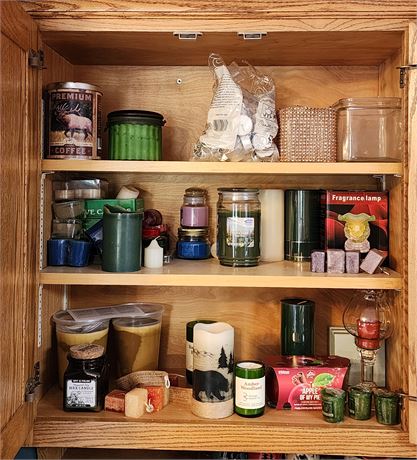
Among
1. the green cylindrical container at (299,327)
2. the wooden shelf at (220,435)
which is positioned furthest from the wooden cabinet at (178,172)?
the green cylindrical container at (299,327)

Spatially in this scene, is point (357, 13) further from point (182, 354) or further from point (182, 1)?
point (182, 354)

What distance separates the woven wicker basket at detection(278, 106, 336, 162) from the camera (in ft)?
4.65

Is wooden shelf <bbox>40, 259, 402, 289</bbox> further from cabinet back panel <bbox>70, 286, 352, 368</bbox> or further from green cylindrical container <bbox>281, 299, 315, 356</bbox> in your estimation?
cabinet back panel <bbox>70, 286, 352, 368</bbox>

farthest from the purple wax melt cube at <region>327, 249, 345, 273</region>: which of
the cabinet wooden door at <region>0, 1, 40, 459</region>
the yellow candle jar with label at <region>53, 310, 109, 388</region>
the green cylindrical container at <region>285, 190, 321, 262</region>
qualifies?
the cabinet wooden door at <region>0, 1, 40, 459</region>

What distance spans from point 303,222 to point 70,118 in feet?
2.17

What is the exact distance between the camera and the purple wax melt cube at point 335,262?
55.5 inches

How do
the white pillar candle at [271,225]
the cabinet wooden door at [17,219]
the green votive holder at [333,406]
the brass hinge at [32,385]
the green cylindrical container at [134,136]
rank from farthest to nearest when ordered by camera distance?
1. the white pillar candle at [271,225]
2. the green cylindrical container at [134,136]
3. the green votive holder at [333,406]
4. the brass hinge at [32,385]
5. the cabinet wooden door at [17,219]

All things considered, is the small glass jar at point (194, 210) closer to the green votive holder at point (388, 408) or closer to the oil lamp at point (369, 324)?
the oil lamp at point (369, 324)

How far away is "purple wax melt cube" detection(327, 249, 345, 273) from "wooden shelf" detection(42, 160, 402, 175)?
0.21m

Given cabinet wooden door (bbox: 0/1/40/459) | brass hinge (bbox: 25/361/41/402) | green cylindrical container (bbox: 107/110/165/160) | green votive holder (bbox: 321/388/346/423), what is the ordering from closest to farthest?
cabinet wooden door (bbox: 0/1/40/459) → brass hinge (bbox: 25/361/41/402) → green votive holder (bbox: 321/388/346/423) → green cylindrical container (bbox: 107/110/165/160)

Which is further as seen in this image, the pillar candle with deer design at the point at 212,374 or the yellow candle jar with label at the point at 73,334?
the yellow candle jar with label at the point at 73,334

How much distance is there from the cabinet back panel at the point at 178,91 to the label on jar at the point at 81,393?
681 mm

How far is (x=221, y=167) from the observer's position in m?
1.34

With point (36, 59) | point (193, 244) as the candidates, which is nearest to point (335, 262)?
point (193, 244)
